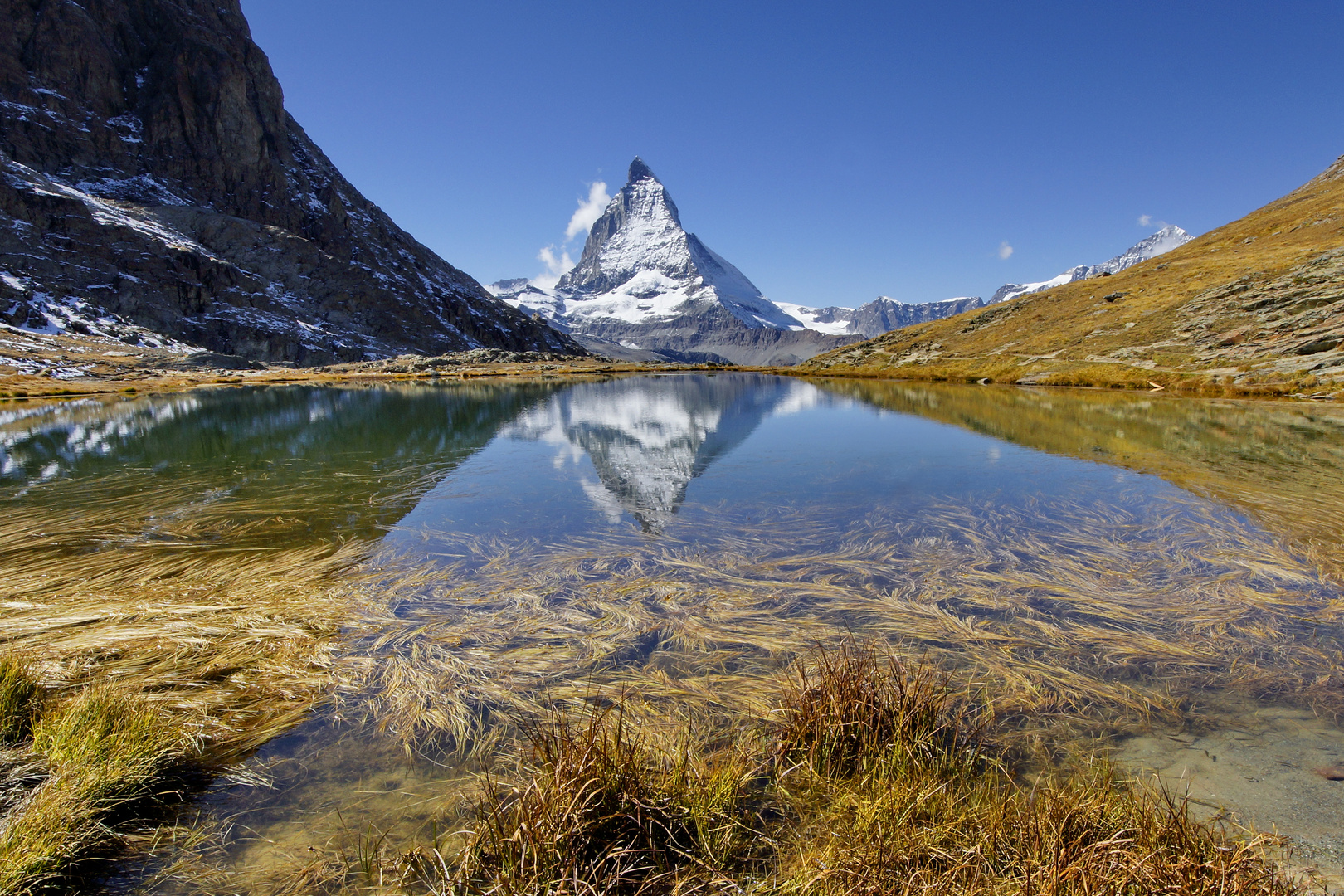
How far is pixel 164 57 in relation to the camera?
170 metres

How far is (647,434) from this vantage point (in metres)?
24.0

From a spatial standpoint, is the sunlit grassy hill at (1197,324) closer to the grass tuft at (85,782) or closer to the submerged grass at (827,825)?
the submerged grass at (827,825)

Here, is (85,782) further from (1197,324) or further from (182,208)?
(182,208)

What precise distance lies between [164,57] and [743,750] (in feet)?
843

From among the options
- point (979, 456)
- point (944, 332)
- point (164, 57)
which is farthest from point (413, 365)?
point (164, 57)

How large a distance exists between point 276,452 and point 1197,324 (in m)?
59.2

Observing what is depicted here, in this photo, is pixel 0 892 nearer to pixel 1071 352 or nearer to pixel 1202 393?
pixel 1202 393

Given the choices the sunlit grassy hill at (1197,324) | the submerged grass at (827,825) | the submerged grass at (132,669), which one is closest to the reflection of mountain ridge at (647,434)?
the submerged grass at (132,669)

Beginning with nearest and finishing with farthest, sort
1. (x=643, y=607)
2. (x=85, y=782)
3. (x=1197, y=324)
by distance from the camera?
(x=85, y=782), (x=643, y=607), (x=1197, y=324)

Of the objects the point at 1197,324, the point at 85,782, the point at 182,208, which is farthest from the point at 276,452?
the point at 182,208

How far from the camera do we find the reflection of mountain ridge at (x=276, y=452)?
11625mm

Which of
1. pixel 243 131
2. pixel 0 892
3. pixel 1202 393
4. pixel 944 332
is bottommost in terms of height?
pixel 0 892

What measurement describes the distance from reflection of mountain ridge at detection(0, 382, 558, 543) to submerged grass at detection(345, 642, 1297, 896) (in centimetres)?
782

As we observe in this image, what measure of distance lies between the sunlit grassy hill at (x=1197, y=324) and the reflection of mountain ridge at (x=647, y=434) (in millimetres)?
23493
